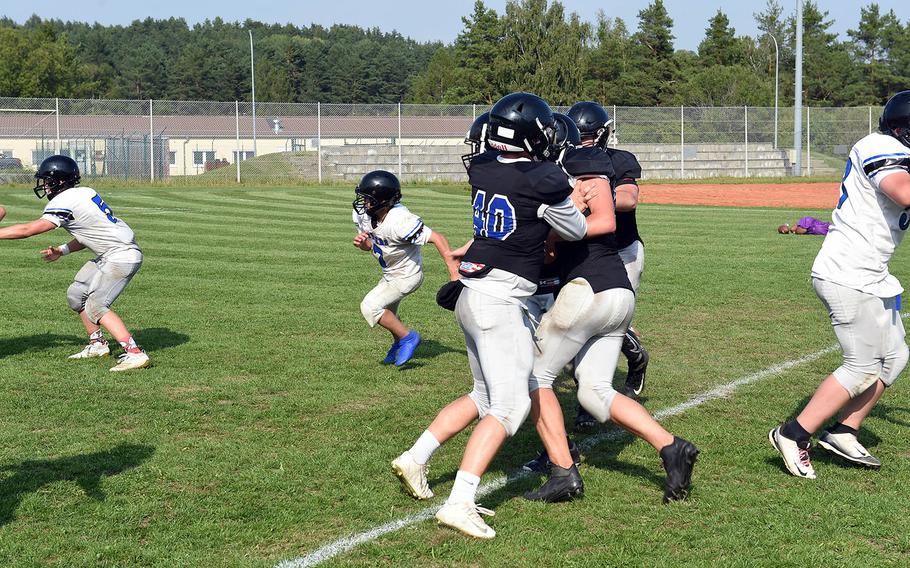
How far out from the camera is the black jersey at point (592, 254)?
5281mm

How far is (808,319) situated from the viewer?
34.2ft

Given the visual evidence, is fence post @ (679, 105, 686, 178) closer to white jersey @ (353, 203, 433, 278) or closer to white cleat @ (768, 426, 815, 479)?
white jersey @ (353, 203, 433, 278)

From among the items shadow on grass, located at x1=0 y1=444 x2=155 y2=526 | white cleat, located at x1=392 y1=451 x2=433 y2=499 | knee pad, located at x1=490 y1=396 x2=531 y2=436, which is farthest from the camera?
shadow on grass, located at x1=0 y1=444 x2=155 y2=526

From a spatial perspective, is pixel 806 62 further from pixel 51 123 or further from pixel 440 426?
pixel 440 426

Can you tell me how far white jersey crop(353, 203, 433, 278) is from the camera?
802 centimetres

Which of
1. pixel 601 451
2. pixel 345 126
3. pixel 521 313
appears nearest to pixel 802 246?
pixel 601 451

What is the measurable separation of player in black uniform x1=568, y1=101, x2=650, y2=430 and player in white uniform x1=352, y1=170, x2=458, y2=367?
5.89 ft

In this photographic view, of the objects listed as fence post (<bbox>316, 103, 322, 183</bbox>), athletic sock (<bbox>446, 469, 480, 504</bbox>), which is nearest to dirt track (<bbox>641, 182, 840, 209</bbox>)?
fence post (<bbox>316, 103, 322, 183</bbox>)

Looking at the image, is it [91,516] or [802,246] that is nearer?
[91,516]

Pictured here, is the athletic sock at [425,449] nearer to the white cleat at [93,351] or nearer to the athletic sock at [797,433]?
the athletic sock at [797,433]

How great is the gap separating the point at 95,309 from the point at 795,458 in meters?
5.76

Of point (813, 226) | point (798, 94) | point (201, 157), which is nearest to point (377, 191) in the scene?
point (813, 226)

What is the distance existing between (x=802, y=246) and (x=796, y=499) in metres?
12.9

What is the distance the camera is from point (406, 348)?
8.40 m
